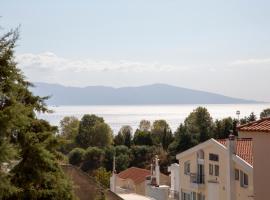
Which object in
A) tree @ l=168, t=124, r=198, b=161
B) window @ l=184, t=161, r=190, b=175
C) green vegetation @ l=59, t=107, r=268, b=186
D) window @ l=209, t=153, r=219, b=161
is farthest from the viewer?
tree @ l=168, t=124, r=198, b=161

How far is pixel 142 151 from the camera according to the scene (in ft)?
293

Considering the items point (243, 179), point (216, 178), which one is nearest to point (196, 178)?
point (216, 178)

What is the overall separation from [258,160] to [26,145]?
755 cm

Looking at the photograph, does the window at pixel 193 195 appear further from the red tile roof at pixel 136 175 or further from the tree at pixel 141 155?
the tree at pixel 141 155

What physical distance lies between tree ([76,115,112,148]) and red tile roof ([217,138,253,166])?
67146mm

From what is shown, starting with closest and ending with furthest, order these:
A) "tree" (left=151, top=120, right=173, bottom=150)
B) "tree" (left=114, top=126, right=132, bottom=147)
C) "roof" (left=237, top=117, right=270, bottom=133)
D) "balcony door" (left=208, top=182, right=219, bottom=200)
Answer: "roof" (left=237, top=117, right=270, bottom=133), "balcony door" (left=208, top=182, right=219, bottom=200), "tree" (left=151, top=120, right=173, bottom=150), "tree" (left=114, top=126, right=132, bottom=147)

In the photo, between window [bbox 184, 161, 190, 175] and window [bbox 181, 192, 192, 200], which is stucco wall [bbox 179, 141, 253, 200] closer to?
window [bbox 184, 161, 190, 175]

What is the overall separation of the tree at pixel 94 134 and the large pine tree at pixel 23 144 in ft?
269

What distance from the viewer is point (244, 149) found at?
3297 cm

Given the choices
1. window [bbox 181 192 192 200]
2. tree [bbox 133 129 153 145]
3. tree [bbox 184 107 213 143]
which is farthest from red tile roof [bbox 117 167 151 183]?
tree [bbox 133 129 153 145]

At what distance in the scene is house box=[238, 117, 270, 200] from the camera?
→ 53.4ft

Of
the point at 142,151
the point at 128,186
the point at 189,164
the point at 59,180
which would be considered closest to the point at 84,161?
the point at 142,151

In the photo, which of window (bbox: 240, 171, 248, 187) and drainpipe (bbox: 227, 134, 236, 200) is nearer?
window (bbox: 240, 171, 248, 187)

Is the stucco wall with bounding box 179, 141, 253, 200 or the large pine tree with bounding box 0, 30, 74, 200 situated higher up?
the large pine tree with bounding box 0, 30, 74, 200
